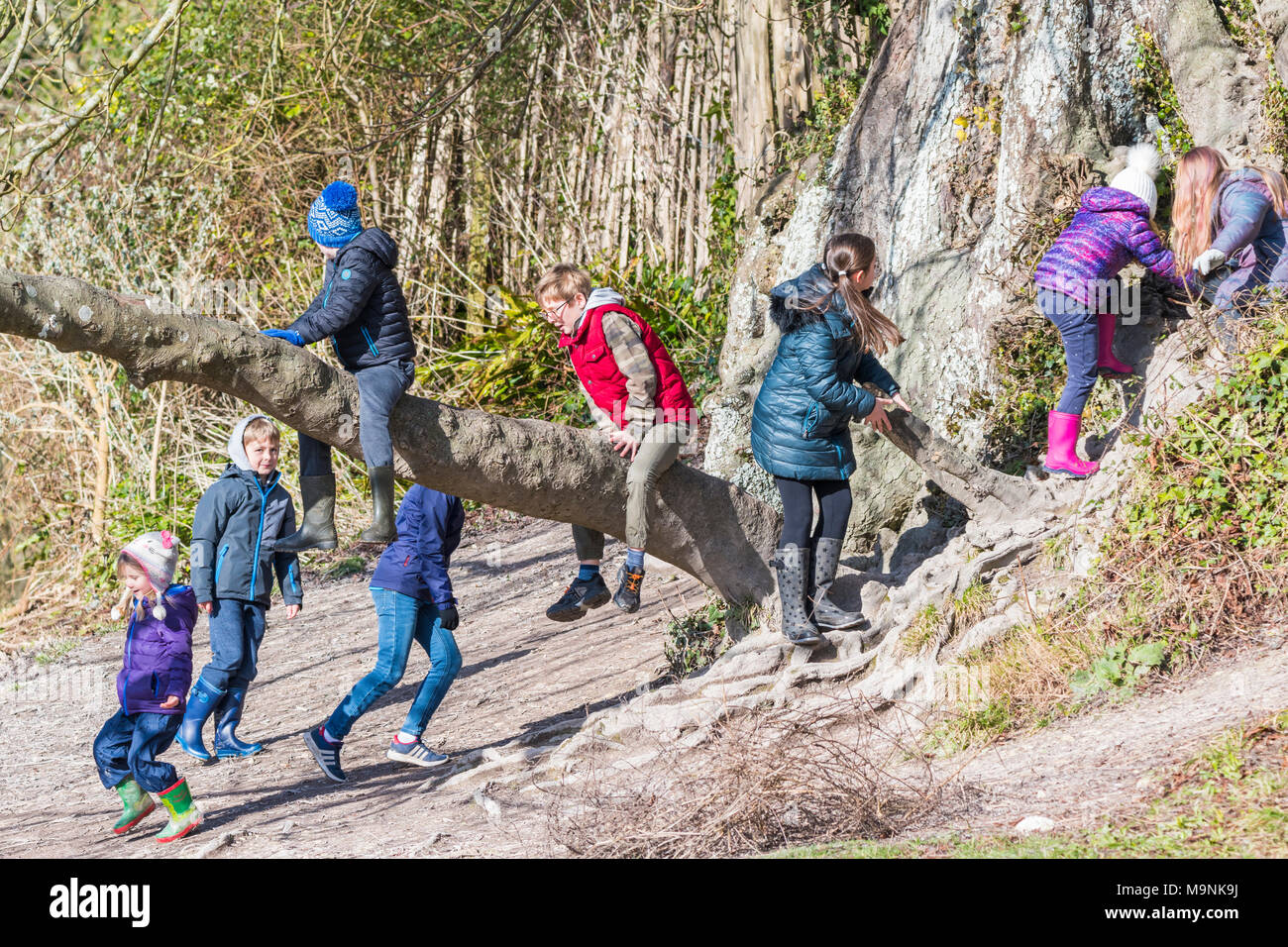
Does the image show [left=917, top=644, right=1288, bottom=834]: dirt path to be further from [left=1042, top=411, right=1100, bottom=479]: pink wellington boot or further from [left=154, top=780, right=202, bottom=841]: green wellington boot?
[left=154, top=780, right=202, bottom=841]: green wellington boot

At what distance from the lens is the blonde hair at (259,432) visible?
20.5 ft

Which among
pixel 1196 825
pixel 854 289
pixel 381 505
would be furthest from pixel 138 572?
pixel 1196 825

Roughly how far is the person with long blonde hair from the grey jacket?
4.62 metres

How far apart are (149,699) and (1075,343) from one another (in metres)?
4.52

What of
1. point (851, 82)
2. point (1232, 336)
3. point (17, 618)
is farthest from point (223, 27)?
point (1232, 336)

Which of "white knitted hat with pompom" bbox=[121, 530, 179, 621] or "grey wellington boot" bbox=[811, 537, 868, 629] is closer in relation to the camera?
"white knitted hat with pompom" bbox=[121, 530, 179, 621]

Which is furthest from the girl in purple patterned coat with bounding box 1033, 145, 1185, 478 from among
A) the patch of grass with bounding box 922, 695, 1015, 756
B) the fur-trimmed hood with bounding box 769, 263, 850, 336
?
the patch of grass with bounding box 922, 695, 1015, 756

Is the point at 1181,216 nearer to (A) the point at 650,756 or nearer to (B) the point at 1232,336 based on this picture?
(B) the point at 1232,336

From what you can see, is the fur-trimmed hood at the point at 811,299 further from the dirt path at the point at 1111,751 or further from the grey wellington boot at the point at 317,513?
the grey wellington boot at the point at 317,513

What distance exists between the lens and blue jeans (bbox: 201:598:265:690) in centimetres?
619

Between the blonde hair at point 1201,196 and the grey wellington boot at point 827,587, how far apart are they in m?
2.23

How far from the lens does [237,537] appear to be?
6.22 meters

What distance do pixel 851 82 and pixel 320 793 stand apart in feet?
19.2
